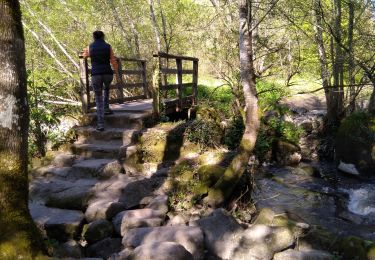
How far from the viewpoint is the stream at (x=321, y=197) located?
7.21 m

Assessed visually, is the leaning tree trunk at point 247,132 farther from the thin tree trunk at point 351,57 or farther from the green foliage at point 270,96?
the green foliage at point 270,96

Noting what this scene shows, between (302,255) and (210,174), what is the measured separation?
2589 millimetres

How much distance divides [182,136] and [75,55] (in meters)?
9.42

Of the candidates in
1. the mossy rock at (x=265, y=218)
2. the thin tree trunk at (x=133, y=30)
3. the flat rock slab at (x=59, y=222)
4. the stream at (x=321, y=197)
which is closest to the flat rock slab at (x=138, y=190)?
the flat rock slab at (x=59, y=222)

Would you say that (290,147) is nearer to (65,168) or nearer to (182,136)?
(182,136)

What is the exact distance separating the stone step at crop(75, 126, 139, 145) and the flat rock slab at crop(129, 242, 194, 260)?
405cm

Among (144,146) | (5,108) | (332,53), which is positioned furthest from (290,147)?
(5,108)

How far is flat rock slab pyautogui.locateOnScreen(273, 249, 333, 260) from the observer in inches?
195

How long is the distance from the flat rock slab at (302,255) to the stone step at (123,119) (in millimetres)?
4765

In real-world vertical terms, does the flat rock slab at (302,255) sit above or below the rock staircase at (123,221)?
below

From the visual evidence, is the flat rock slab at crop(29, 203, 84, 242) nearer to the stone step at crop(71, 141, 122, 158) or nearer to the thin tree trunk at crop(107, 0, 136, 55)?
the stone step at crop(71, 141, 122, 158)

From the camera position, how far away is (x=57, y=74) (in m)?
15.6

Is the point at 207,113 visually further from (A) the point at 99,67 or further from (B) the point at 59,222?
(B) the point at 59,222

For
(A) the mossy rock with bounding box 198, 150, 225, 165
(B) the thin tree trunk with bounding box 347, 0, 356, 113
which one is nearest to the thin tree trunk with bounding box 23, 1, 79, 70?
(A) the mossy rock with bounding box 198, 150, 225, 165
